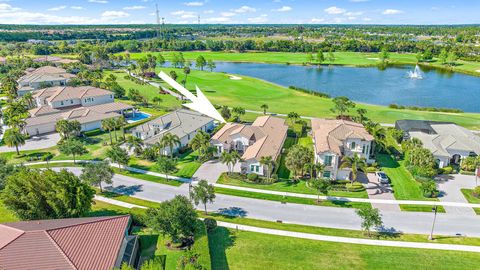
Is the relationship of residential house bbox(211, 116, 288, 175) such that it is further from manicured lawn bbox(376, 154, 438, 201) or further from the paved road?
manicured lawn bbox(376, 154, 438, 201)

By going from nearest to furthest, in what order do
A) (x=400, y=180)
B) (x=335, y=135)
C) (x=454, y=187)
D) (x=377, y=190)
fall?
(x=377, y=190) < (x=454, y=187) < (x=400, y=180) < (x=335, y=135)

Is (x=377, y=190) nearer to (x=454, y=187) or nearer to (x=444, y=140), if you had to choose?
(x=454, y=187)

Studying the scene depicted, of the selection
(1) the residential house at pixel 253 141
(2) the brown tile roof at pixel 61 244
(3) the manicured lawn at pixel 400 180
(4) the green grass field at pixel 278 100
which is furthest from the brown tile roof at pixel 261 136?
(2) the brown tile roof at pixel 61 244

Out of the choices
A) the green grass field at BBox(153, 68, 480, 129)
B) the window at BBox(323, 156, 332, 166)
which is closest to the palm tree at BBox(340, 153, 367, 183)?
the window at BBox(323, 156, 332, 166)

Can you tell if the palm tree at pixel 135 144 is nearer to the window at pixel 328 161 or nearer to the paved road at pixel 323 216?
the paved road at pixel 323 216

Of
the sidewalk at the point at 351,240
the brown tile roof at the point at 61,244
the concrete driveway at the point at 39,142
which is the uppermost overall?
the brown tile roof at the point at 61,244

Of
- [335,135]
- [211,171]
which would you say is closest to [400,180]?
[335,135]
